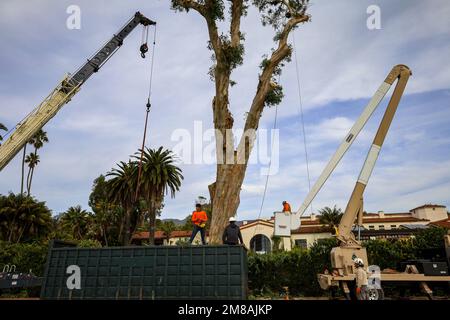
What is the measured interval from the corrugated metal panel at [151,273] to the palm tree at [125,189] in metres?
32.7

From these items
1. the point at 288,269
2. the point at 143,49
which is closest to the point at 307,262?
the point at 288,269

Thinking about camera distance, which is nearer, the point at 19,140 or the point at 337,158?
the point at 337,158

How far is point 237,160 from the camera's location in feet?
45.2

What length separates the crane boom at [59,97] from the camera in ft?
64.2

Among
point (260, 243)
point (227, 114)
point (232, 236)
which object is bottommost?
point (232, 236)

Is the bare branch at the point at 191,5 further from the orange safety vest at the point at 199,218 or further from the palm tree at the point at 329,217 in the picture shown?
the palm tree at the point at 329,217

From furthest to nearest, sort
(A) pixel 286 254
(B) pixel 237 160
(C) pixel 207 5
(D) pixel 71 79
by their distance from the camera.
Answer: (D) pixel 71 79 → (A) pixel 286 254 → (C) pixel 207 5 → (B) pixel 237 160

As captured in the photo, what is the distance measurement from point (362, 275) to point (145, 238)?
51.8 m

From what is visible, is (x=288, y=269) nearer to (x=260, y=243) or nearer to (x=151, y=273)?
(x=151, y=273)

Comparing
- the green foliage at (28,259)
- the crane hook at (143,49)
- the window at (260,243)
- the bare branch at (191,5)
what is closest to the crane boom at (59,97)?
the crane hook at (143,49)

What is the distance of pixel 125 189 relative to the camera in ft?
135

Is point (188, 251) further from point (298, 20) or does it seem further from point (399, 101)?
point (298, 20)

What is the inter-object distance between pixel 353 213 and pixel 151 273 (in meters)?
9.32
